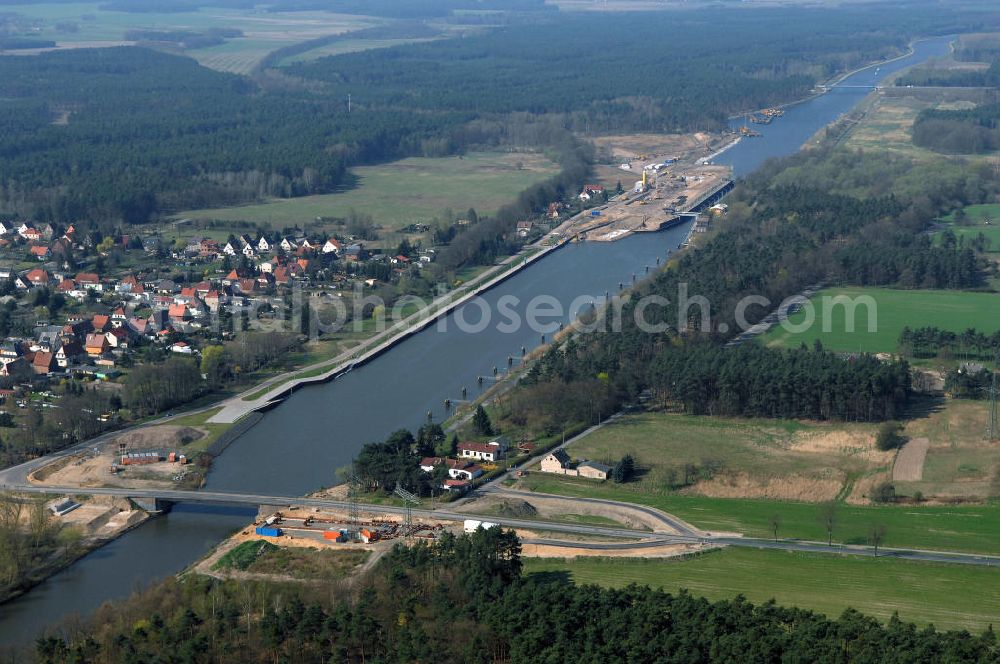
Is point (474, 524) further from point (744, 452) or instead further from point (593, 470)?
point (744, 452)

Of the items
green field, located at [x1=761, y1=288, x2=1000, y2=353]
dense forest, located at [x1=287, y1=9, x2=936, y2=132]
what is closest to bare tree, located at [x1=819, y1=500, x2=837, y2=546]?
green field, located at [x1=761, y1=288, x2=1000, y2=353]

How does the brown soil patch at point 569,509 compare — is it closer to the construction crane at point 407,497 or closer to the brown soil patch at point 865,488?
the construction crane at point 407,497

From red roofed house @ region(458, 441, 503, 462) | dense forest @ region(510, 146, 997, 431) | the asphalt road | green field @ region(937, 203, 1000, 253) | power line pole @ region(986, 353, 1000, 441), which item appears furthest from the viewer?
green field @ region(937, 203, 1000, 253)

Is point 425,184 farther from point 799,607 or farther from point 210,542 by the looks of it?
point 799,607

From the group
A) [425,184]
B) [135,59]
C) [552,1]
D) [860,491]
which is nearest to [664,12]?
[552,1]

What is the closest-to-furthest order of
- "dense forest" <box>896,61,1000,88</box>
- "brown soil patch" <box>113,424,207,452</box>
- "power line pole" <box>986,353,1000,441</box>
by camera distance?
"power line pole" <box>986,353,1000,441</box>, "brown soil patch" <box>113,424,207,452</box>, "dense forest" <box>896,61,1000,88</box>

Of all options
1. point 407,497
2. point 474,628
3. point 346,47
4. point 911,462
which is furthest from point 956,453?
point 346,47

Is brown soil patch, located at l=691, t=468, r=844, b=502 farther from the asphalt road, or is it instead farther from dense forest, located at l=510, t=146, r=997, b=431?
dense forest, located at l=510, t=146, r=997, b=431
